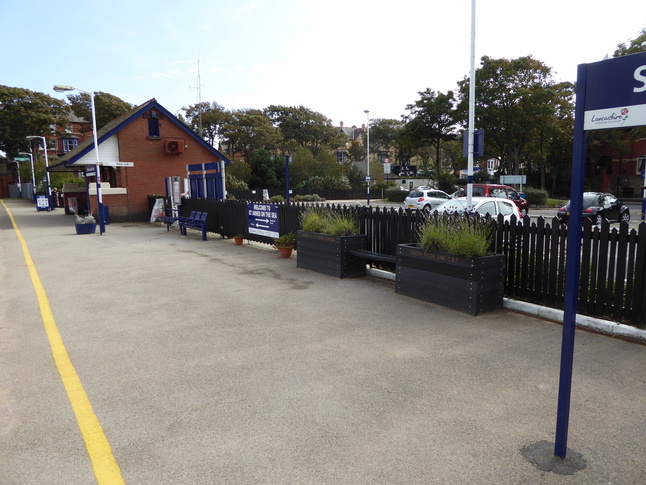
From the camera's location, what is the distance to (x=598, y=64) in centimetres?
307

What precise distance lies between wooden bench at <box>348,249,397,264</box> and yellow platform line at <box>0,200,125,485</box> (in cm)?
549

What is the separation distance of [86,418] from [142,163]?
2489cm

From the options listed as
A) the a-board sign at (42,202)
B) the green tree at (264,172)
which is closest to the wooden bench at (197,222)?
the a-board sign at (42,202)

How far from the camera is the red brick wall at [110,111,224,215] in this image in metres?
26.1

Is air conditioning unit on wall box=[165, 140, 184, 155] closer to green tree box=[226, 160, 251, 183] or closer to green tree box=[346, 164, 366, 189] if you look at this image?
green tree box=[226, 160, 251, 183]

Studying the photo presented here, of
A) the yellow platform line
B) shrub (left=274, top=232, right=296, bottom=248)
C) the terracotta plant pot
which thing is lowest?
the yellow platform line

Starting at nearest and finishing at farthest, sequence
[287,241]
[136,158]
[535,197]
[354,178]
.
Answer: [287,241], [136,158], [535,197], [354,178]

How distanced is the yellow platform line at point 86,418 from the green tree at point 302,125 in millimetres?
73424

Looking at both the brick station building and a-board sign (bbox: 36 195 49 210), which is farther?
a-board sign (bbox: 36 195 49 210)

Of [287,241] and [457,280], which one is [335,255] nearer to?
[287,241]

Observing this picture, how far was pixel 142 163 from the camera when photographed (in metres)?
26.7

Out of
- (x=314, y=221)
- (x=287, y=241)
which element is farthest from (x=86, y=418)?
(x=287, y=241)

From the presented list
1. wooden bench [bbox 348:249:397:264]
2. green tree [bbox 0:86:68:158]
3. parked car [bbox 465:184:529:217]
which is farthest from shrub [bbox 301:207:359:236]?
green tree [bbox 0:86:68:158]

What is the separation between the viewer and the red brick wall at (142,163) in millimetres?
26062
